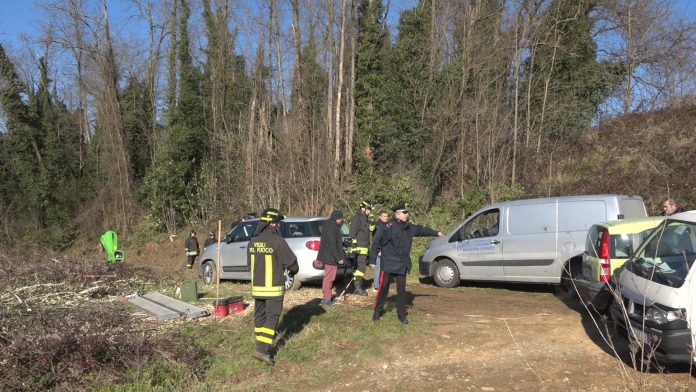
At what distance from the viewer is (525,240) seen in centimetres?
1038

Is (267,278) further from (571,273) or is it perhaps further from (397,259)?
(571,273)

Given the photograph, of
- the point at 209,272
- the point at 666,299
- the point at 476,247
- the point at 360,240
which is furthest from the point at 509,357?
the point at 209,272

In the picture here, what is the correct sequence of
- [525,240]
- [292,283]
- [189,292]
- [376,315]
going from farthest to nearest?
[292,283] → [525,240] → [189,292] → [376,315]

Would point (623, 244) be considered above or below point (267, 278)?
above

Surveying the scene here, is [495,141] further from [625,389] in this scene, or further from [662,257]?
[625,389]

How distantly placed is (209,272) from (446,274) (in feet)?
18.4

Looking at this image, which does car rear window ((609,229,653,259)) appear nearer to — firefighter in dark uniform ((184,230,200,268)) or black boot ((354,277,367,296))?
black boot ((354,277,367,296))

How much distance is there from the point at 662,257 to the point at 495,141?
1519 centimetres

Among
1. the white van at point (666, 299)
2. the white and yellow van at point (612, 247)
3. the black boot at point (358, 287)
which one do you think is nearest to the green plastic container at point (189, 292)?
the black boot at point (358, 287)

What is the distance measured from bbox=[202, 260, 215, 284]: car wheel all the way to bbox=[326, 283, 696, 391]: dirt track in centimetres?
584

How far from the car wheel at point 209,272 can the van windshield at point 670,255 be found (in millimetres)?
9484

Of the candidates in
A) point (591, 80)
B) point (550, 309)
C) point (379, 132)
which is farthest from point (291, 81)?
point (550, 309)

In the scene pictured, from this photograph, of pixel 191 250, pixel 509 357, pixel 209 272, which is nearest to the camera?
A: pixel 509 357

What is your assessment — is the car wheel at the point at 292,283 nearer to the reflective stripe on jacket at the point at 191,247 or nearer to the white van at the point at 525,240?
the white van at the point at 525,240
